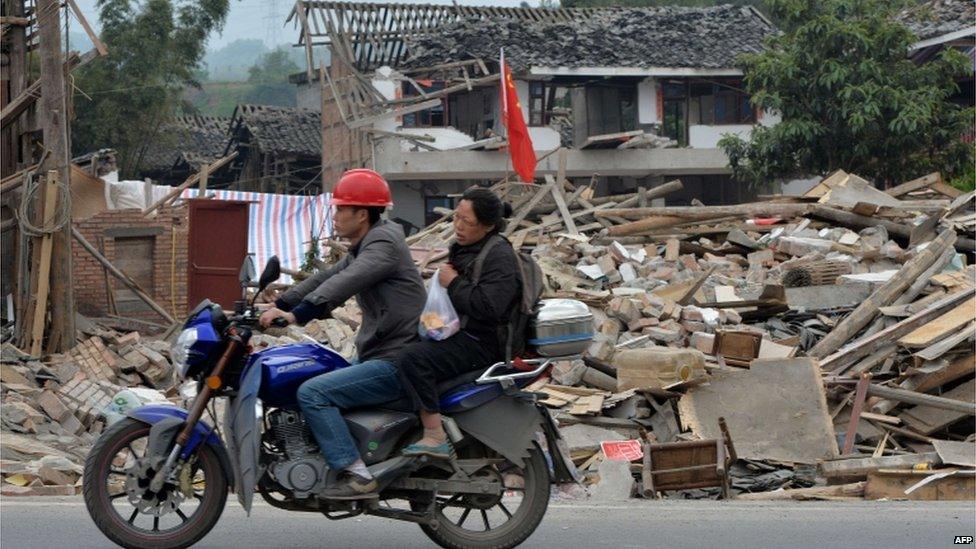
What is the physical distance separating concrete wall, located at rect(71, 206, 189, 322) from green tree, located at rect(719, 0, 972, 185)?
13.5 metres

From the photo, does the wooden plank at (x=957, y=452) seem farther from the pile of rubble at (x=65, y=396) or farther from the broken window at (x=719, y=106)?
the broken window at (x=719, y=106)

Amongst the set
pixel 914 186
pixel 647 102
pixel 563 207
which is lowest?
pixel 563 207

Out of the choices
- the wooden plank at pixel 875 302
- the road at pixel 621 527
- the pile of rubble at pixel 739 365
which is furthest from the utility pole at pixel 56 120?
the road at pixel 621 527

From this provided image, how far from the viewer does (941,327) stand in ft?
42.0

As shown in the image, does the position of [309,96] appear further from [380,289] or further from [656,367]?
[380,289]

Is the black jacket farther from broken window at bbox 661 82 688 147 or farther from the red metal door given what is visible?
broken window at bbox 661 82 688 147

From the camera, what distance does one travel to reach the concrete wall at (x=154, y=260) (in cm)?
2156

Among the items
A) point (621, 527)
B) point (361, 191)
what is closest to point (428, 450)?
point (361, 191)

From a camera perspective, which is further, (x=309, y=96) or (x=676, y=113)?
(x=309, y=96)

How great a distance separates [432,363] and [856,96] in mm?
25175

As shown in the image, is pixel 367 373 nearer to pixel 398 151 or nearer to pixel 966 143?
pixel 966 143

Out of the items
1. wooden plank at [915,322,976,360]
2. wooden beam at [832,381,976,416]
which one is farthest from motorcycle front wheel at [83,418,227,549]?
wooden plank at [915,322,976,360]

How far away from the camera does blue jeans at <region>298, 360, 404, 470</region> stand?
566 cm

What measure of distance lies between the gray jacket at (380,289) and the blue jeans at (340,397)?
0.11 meters
